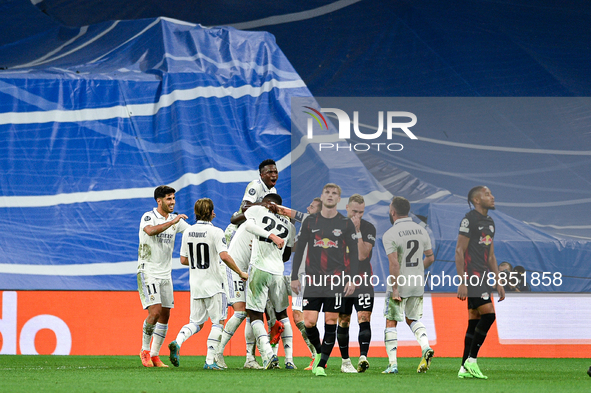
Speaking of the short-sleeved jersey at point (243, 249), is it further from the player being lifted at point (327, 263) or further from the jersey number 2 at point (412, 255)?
the jersey number 2 at point (412, 255)

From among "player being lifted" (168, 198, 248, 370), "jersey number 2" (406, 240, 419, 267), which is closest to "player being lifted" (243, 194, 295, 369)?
"player being lifted" (168, 198, 248, 370)

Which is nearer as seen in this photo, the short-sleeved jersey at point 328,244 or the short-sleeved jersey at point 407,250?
Result: the short-sleeved jersey at point 328,244

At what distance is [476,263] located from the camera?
23.7ft

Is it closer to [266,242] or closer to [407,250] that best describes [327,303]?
[266,242]

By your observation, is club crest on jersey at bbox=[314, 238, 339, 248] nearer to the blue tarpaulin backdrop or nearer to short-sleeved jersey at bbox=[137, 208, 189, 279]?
short-sleeved jersey at bbox=[137, 208, 189, 279]

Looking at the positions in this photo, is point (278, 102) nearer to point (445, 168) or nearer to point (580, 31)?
point (445, 168)

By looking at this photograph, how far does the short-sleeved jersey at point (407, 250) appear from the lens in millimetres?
8078

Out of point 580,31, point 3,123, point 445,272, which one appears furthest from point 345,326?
point 580,31

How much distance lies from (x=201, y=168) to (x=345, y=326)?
7.82 meters

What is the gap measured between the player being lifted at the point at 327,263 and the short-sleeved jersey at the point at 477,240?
1.17 metres

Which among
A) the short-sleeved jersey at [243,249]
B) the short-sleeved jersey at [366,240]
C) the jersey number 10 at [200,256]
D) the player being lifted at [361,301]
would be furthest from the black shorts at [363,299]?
the jersey number 10 at [200,256]

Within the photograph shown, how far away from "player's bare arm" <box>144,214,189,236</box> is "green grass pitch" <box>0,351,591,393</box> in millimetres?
1575

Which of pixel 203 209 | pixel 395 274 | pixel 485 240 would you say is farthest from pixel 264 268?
pixel 485 240

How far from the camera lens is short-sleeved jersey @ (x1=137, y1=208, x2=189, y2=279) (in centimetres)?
881
